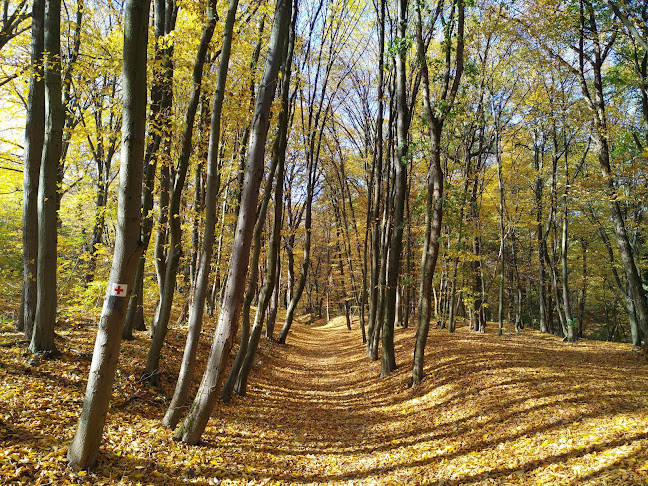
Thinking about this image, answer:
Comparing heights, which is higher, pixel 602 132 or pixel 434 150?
pixel 602 132

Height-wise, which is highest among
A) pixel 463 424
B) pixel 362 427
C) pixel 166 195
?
pixel 166 195

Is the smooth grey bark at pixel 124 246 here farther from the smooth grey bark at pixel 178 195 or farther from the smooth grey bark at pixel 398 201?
the smooth grey bark at pixel 398 201

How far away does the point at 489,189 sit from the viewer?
2066 centimetres

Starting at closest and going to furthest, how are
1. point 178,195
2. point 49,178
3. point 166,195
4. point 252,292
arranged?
point 49,178 → point 178,195 → point 166,195 → point 252,292

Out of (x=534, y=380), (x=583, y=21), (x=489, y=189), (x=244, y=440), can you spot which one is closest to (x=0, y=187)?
(x=244, y=440)

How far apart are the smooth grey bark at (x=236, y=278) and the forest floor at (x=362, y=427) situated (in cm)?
45

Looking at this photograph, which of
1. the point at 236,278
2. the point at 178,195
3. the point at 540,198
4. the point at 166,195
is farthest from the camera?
the point at 540,198

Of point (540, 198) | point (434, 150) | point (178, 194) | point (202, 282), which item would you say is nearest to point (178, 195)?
point (178, 194)

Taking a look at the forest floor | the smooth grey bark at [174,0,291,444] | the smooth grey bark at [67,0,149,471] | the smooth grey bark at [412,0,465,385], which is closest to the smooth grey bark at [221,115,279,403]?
the forest floor

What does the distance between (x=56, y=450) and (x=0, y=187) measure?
11.6m

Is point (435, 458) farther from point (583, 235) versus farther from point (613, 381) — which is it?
point (583, 235)

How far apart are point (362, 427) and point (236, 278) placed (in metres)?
4.06

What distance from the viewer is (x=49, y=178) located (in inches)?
226

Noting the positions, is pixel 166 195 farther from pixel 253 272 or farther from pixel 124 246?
pixel 124 246
